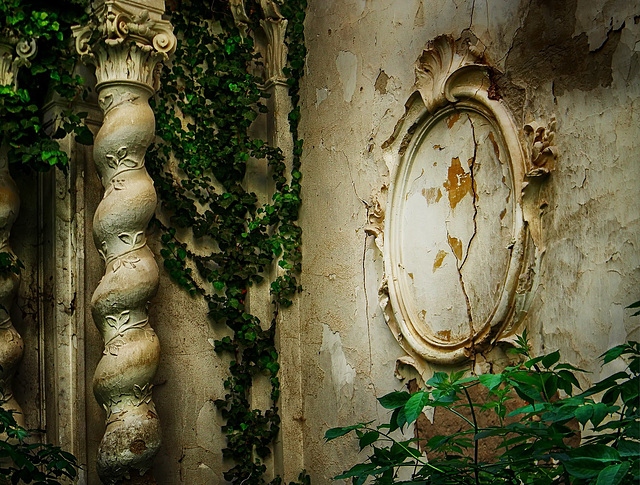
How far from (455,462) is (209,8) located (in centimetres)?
334

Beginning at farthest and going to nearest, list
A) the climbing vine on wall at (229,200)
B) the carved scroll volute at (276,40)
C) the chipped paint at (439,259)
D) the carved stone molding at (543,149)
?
the carved scroll volute at (276,40) < the climbing vine on wall at (229,200) < the chipped paint at (439,259) < the carved stone molding at (543,149)

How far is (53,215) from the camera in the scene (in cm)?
394

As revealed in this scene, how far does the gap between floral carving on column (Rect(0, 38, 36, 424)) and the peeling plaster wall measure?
1534mm

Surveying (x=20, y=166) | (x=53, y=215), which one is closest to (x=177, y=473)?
(x=53, y=215)

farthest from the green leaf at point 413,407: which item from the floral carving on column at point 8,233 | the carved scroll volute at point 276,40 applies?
the carved scroll volute at point 276,40

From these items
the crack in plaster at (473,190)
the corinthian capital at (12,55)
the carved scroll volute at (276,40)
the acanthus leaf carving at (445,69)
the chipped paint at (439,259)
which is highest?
the carved scroll volute at (276,40)

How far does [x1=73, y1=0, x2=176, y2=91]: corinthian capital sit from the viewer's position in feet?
12.0

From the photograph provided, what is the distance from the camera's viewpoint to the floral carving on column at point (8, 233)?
3.63 meters

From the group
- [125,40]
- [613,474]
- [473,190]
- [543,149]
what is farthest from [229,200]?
[613,474]

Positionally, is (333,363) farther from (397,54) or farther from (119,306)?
(397,54)

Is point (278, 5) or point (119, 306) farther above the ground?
point (278, 5)

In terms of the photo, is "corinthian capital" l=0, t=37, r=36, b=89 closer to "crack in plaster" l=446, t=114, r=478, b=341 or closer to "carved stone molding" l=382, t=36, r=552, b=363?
"carved stone molding" l=382, t=36, r=552, b=363

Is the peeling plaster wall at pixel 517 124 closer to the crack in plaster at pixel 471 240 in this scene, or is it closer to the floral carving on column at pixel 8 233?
the crack in plaster at pixel 471 240

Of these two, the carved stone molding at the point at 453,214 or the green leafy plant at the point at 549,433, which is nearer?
the green leafy plant at the point at 549,433
